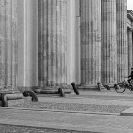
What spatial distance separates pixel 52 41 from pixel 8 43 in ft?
21.1

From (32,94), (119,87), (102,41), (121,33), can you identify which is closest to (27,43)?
(32,94)

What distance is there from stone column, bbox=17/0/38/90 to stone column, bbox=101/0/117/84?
31.1 feet

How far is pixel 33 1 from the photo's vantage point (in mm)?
22906

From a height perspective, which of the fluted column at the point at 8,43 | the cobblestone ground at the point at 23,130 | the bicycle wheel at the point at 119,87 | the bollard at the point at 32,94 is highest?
the fluted column at the point at 8,43

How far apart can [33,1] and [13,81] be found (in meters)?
10.5

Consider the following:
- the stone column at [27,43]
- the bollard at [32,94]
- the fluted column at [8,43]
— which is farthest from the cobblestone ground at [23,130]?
the stone column at [27,43]

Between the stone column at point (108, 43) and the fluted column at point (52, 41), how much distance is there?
11452 mm

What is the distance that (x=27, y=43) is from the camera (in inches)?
878

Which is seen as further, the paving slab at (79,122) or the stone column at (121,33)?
the stone column at (121,33)

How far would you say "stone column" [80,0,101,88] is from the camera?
2639 cm

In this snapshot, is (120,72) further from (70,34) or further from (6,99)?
(6,99)

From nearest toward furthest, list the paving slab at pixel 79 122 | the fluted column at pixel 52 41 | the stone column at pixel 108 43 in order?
the paving slab at pixel 79 122 → the fluted column at pixel 52 41 → the stone column at pixel 108 43

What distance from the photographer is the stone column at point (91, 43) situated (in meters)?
26.4

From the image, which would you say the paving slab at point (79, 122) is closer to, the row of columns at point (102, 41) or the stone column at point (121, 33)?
the row of columns at point (102, 41)
